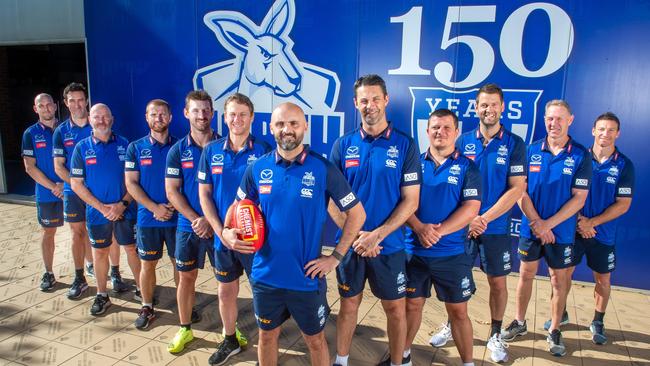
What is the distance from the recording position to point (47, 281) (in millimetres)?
4867

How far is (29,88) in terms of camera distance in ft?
41.7

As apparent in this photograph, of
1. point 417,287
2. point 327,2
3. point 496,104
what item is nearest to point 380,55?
point 327,2

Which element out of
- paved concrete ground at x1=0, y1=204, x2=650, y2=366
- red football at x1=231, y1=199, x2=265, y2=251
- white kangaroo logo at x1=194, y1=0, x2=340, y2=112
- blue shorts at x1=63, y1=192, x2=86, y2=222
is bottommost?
paved concrete ground at x1=0, y1=204, x2=650, y2=366

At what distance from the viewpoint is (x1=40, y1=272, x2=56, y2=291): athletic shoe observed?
190 inches

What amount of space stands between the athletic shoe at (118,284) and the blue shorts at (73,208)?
0.71 meters

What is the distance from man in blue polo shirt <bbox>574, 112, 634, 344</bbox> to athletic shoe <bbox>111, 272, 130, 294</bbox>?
455 centimetres

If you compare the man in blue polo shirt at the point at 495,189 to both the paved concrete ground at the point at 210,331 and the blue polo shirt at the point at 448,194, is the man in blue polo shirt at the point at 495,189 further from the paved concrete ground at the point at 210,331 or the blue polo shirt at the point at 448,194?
the paved concrete ground at the point at 210,331

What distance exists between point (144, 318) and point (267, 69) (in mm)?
3581

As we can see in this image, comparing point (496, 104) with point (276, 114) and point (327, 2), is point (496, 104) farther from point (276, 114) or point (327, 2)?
point (327, 2)

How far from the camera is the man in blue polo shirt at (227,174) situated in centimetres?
336

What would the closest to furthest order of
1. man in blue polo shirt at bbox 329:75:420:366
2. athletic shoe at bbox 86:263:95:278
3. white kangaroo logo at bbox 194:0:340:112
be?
1. man in blue polo shirt at bbox 329:75:420:366
2. athletic shoe at bbox 86:263:95:278
3. white kangaroo logo at bbox 194:0:340:112

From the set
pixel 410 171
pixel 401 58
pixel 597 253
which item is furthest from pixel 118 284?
pixel 597 253

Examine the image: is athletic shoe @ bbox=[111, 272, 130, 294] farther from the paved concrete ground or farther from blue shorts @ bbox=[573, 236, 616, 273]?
blue shorts @ bbox=[573, 236, 616, 273]

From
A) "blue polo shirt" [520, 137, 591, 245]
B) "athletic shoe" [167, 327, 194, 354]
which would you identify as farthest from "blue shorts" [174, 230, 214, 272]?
"blue polo shirt" [520, 137, 591, 245]
